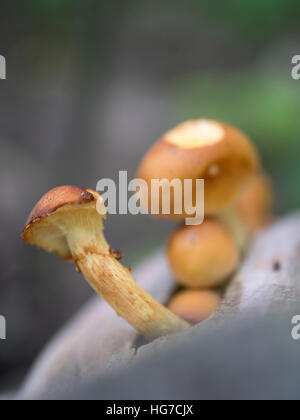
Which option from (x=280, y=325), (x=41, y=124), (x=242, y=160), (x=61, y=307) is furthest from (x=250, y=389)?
(x=41, y=124)

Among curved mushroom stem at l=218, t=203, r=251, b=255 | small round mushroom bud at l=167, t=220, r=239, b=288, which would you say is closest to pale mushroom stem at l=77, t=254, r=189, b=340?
small round mushroom bud at l=167, t=220, r=239, b=288

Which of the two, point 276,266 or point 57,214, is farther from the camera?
point 276,266

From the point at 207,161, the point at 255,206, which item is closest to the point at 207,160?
the point at 207,161

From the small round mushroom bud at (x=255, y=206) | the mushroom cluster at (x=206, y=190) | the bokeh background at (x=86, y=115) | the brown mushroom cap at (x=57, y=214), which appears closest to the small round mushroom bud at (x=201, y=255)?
the mushroom cluster at (x=206, y=190)

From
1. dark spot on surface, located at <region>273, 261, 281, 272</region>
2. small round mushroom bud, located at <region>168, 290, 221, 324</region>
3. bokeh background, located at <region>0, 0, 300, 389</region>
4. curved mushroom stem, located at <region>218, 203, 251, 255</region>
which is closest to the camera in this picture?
small round mushroom bud, located at <region>168, 290, 221, 324</region>

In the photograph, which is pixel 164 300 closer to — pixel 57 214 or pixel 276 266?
pixel 276 266

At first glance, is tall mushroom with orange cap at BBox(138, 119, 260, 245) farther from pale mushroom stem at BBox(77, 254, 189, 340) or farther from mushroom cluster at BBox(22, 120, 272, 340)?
pale mushroom stem at BBox(77, 254, 189, 340)

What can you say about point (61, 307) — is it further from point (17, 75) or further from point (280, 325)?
point (280, 325)
